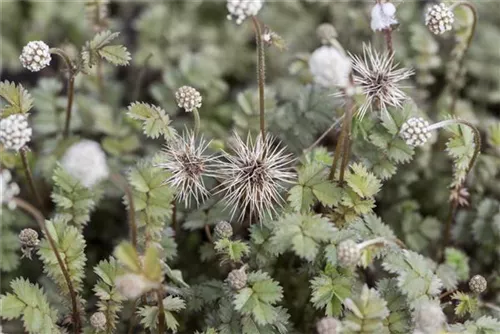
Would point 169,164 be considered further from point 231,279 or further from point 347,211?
point 347,211

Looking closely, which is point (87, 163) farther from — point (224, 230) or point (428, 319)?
point (428, 319)

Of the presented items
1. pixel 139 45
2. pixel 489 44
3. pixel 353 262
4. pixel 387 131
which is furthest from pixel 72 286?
pixel 489 44

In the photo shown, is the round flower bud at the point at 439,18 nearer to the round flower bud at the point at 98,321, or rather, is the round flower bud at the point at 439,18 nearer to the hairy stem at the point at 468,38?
the hairy stem at the point at 468,38

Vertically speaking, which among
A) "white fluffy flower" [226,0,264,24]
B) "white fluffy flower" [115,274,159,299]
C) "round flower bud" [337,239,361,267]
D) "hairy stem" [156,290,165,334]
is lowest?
"hairy stem" [156,290,165,334]

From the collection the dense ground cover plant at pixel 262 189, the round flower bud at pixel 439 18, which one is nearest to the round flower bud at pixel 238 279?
the dense ground cover plant at pixel 262 189

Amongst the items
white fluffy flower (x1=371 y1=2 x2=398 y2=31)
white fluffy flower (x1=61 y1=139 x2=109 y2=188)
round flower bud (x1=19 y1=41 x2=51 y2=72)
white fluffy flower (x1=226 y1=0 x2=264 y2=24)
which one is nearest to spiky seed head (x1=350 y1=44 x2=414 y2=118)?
white fluffy flower (x1=371 y1=2 x2=398 y2=31)

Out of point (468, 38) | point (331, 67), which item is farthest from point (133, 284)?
point (468, 38)

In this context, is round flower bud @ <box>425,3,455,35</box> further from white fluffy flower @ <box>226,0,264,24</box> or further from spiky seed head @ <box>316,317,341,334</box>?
spiky seed head @ <box>316,317,341,334</box>
